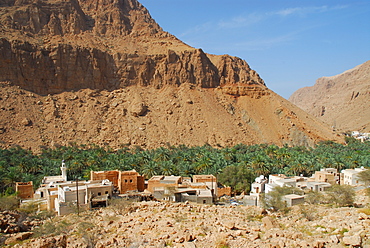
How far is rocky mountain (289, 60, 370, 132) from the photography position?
326ft

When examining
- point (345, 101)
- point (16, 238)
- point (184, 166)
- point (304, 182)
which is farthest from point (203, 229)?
point (345, 101)

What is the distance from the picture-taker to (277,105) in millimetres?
67812

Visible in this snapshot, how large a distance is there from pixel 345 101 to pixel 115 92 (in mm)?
94607

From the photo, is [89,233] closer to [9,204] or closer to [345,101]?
[9,204]

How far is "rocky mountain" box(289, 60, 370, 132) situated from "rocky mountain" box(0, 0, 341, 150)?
34.1m

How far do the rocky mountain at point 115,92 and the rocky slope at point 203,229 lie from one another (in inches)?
1422

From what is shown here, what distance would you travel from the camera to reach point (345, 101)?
126 m

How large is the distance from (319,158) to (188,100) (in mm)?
29173

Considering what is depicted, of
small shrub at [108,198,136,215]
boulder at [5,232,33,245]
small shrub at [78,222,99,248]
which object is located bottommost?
boulder at [5,232,33,245]

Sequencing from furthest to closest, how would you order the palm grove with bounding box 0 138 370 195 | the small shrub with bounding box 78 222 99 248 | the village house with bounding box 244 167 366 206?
1. the palm grove with bounding box 0 138 370 195
2. the village house with bounding box 244 167 366 206
3. the small shrub with bounding box 78 222 99 248

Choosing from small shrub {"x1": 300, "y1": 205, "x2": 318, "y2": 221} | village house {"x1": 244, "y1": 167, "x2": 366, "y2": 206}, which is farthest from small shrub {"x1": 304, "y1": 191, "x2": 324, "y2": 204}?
small shrub {"x1": 300, "y1": 205, "x2": 318, "y2": 221}

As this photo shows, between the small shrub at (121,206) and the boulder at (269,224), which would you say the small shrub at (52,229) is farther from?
the boulder at (269,224)

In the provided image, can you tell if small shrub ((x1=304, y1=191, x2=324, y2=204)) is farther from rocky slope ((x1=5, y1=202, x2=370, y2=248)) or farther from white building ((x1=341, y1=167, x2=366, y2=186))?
white building ((x1=341, y1=167, x2=366, y2=186))

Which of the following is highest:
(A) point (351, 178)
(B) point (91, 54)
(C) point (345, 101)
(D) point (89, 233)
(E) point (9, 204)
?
(B) point (91, 54)
